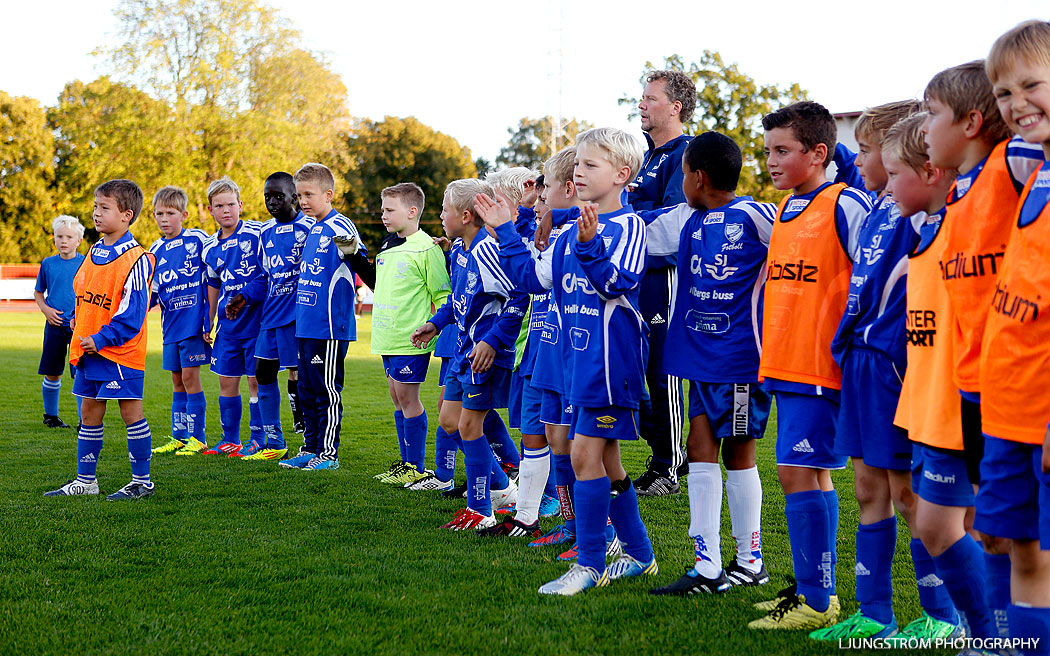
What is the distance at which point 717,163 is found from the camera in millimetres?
3811

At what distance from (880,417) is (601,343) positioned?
3.90ft

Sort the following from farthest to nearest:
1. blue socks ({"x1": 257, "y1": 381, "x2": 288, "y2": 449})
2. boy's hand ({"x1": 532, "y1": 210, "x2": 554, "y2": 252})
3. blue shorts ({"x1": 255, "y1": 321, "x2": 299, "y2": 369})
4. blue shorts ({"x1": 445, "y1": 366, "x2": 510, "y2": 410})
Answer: blue socks ({"x1": 257, "y1": 381, "x2": 288, "y2": 449}) → blue shorts ({"x1": 255, "y1": 321, "x2": 299, "y2": 369}) → blue shorts ({"x1": 445, "y1": 366, "x2": 510, "y2": 410}) → boy's hand ({"x1": 532, "y1": 210, "x2": 554, "y2": 252})

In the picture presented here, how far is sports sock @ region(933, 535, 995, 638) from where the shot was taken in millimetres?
2795

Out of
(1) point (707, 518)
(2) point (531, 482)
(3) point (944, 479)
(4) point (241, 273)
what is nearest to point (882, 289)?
(3) point (944, 479)

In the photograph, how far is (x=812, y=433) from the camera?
134 inches

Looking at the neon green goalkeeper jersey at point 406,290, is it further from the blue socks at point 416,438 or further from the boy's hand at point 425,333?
the boy's hand at point 425,333

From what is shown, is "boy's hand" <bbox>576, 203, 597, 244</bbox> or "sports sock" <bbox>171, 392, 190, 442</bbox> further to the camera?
"sports sock" <bbox>171, 392, 190, 442</bbox>

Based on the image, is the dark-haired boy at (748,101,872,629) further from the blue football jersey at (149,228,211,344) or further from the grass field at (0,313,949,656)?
the blue football jersey at (149,228,211,344)

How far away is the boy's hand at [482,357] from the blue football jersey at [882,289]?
210 cm

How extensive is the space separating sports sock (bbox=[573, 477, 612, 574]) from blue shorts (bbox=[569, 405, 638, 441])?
219 millimetres

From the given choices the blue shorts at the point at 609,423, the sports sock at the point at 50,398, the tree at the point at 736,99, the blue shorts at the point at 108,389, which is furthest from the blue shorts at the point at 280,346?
the tree at the point at 736,99

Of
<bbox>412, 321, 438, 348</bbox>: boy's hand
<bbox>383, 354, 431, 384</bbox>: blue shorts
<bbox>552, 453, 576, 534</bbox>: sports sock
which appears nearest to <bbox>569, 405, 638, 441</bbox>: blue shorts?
<bbox>552, 453, 576, 534</bbox>: sports sock

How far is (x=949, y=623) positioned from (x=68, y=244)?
9662mm

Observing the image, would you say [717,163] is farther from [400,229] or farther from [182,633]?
[400,229]
